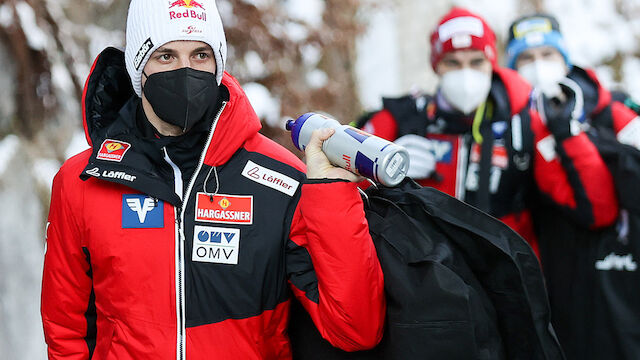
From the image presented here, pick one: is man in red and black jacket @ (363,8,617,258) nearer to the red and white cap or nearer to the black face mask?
the red and white cap

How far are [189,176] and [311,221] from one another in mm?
533

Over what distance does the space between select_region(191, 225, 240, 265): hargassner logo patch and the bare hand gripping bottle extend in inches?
17.6

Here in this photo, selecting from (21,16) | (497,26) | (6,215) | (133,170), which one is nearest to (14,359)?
(6,215)

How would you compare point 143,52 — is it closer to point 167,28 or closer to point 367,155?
point 167,28

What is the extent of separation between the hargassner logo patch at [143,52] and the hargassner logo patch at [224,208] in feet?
1.85

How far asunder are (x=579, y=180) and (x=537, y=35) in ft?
4.24

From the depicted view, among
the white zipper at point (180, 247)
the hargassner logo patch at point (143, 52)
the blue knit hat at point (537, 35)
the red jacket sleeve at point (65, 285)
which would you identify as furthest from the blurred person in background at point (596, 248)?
the red jacket sleeve at point (65, 285)

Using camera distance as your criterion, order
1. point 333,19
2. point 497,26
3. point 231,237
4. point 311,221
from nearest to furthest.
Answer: point 311,221, point 231,237, point 333,19, point 497,26

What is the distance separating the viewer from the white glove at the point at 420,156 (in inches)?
143

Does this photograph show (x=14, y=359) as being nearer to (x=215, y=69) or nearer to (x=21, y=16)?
(x=21, y=16)

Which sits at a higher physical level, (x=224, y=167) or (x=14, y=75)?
(x=14, y=75)

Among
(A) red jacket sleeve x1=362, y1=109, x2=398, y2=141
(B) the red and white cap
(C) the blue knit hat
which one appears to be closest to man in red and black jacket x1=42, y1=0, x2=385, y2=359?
(A) red jacket sleeve x1=362, y1=109, x2=398, y2=141

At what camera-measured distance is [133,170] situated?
91.0 inches

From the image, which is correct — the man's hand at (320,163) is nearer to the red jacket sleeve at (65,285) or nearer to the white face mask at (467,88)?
the red jacket sleeve at (65,285)
